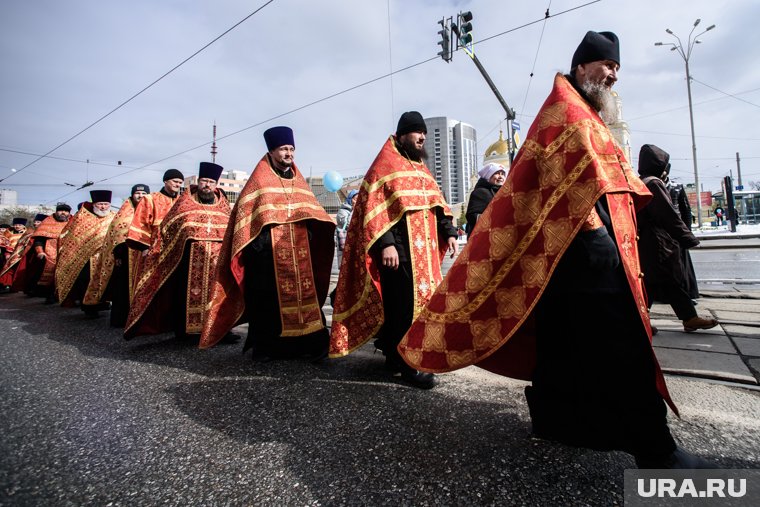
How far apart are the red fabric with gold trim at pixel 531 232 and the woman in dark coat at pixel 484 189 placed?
9.20ft

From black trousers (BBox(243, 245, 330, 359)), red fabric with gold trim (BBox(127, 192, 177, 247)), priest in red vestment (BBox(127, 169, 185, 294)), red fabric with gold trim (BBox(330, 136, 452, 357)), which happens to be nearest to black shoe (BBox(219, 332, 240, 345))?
black trousers (BBox(243, 245, 330, 359))

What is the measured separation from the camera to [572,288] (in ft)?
5.73

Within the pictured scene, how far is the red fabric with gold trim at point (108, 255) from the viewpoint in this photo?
5863 millimetres

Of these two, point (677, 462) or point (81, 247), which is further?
point (81, 247)

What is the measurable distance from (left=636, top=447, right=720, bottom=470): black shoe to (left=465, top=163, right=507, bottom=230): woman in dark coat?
11.5 ft

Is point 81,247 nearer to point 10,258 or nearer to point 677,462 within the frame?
point 10,258

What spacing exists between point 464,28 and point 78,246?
949 centimetres

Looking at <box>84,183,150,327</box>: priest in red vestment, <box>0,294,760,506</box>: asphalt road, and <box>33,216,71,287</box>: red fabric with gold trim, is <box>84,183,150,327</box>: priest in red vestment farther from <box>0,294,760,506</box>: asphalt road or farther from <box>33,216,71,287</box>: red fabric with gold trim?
<box>33,216,71,287</box>: red fabric with gold trim

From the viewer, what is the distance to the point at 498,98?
11.1 meters

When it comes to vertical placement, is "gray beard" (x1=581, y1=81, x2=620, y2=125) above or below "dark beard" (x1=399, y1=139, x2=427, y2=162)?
below

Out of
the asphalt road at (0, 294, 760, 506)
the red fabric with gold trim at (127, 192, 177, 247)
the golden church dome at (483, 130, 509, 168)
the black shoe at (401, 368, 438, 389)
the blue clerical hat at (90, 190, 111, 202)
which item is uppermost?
the golden church dome at (483, 130, 509, 168)

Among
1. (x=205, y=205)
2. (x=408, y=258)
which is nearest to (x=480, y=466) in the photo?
(x=408, y=258)

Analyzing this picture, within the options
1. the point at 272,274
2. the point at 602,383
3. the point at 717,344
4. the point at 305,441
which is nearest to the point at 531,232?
the point at 602,383

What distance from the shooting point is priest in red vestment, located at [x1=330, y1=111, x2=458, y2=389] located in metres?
3.12
